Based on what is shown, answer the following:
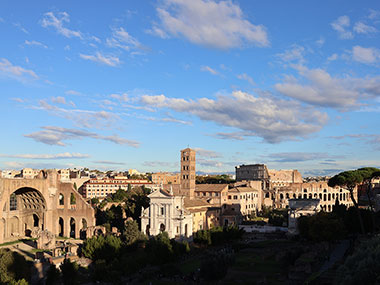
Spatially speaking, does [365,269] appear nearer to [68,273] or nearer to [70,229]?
[68,273]

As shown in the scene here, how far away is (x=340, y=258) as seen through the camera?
37812mm

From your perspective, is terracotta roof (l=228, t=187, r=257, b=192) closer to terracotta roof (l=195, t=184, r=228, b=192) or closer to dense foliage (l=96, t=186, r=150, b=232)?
terracotta roof (l=195, t=184, r=228, b=192)

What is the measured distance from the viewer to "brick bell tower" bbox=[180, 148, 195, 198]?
6762 cm

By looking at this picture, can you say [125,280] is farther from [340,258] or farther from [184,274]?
[340,258]

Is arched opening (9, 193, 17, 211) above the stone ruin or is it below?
above

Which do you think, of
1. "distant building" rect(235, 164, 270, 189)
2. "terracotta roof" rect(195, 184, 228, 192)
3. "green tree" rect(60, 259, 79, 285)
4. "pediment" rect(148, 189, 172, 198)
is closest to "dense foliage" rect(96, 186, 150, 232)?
"terracotta roof" rect(195, 184, 228, 192)

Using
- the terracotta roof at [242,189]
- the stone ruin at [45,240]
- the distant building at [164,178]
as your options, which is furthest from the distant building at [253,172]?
the stone ruin at [45,240]

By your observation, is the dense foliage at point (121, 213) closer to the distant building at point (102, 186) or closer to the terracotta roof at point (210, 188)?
the terracotta roof at point (210, 188)

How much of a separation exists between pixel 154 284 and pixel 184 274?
12.7ft

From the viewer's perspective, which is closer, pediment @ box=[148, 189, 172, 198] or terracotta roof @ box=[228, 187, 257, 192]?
pediment @ box=[148, 189, 172, 198]

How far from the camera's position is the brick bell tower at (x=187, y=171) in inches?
2662

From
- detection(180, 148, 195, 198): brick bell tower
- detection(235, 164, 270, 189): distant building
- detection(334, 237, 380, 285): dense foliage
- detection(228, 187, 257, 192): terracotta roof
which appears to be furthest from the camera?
detection(235, 164, 270, 189): distant building

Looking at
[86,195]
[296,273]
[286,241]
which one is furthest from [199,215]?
[86,195]

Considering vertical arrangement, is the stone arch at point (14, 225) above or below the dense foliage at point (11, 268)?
below
